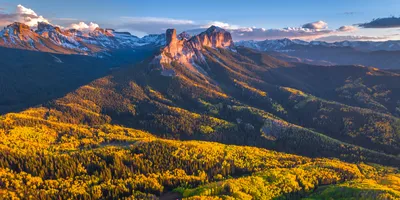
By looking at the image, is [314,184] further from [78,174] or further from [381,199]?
[78,174]

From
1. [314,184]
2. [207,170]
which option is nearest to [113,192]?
[207,170]

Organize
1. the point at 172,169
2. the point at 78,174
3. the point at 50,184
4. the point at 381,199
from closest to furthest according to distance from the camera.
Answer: the point at 381,199, the point at 50,184, the point at 78,174, the point at 172,169

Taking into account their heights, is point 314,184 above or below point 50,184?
below

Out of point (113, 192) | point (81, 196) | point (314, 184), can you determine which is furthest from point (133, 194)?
point (314, 184)

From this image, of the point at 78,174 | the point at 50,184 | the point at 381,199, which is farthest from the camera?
the point at 78,174

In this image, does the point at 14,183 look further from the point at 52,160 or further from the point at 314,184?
the point at 314,184

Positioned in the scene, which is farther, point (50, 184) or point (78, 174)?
point (78, 174)

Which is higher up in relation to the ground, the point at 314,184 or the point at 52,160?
the point at 52,160

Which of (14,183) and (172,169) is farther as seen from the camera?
(172,169)

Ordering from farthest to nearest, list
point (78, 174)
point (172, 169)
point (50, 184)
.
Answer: point (172, 169) → point (78, 174) → point (50, 184)

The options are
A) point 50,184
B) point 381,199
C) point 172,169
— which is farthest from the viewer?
point 172,169
